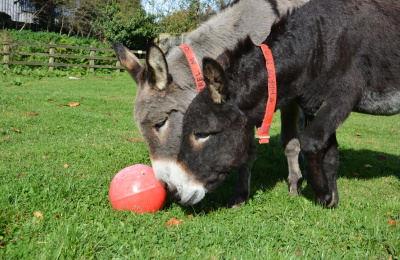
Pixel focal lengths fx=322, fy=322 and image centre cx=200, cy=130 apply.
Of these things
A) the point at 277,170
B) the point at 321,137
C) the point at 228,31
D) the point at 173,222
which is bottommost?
the point at 277,170

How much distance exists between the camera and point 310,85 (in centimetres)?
335

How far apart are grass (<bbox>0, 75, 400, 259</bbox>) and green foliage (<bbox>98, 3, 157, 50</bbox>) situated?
17581 mm

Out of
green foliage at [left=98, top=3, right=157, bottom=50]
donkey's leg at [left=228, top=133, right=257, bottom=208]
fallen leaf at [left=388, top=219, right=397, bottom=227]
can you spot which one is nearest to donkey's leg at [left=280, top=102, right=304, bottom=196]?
donkey's leg at [left=228, top=133, right=257, bottom=208]

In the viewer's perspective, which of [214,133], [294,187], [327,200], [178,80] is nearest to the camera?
[214,133]

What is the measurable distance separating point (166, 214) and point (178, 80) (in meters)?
1.59

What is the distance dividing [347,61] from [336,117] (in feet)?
1.99

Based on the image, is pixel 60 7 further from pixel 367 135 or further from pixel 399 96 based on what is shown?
pixel 399 96

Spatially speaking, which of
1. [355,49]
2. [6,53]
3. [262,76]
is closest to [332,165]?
[355,49]

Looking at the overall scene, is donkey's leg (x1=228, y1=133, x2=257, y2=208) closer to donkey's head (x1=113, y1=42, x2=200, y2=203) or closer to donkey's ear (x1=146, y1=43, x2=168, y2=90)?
donkey's head (x1=113, y1=42, x2=200, y2=203)

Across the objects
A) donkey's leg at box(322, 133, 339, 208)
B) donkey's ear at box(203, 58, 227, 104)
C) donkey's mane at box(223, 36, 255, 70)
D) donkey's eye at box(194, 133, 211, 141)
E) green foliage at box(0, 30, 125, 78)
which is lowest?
green foliage at box(0, 30, 125, 78)

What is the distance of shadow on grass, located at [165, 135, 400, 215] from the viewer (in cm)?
387

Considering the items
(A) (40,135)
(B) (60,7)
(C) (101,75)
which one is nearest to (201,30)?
(A) (40,135)

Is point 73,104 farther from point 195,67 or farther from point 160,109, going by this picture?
point 195,67

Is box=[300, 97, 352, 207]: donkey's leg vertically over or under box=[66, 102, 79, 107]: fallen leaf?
over
